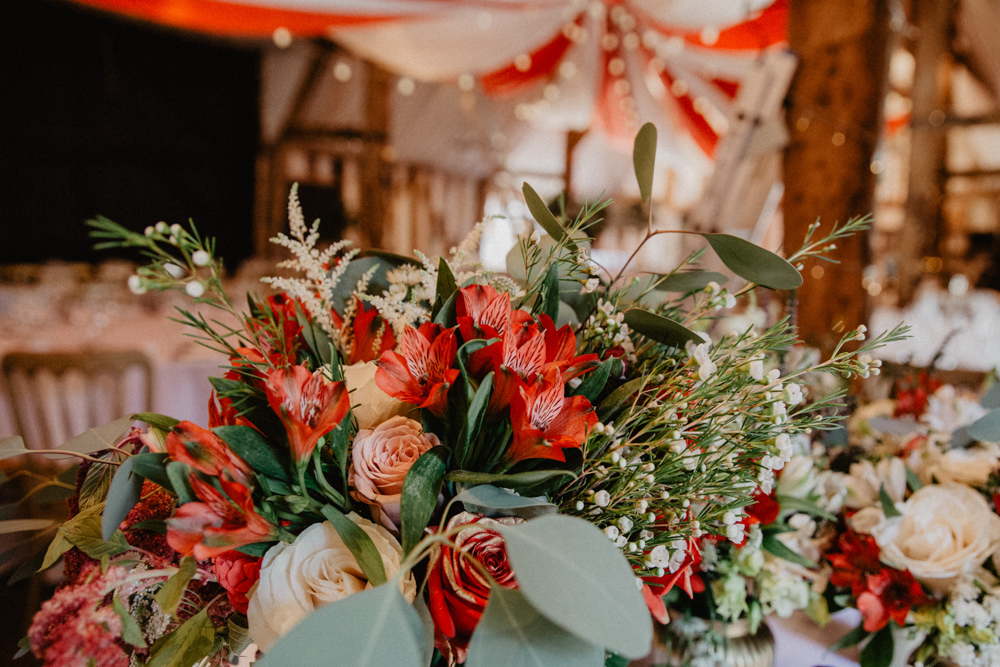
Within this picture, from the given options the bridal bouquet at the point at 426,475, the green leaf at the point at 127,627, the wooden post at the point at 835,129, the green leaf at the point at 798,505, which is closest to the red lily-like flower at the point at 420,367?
the bridal bouquet at the point at 426,475

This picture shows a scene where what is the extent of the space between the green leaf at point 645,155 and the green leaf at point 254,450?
39 centimetres

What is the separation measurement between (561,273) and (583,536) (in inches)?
11.9

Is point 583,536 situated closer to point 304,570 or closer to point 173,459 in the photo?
point 304,570

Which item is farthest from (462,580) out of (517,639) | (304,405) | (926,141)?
(926,141)

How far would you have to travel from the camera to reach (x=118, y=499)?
45 centimetres

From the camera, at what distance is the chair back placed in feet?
6.45

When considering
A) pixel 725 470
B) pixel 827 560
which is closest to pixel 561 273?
pixel 725 470

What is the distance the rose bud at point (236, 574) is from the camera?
48 centimetres

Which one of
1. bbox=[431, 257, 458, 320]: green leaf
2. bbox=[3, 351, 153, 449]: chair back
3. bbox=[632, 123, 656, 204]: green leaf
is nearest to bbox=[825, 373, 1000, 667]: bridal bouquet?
bbox=[632, 123, 656, 204]: green leaf

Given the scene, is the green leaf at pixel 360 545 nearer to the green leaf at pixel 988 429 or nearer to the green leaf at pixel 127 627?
the green leaf at pixel 127 627

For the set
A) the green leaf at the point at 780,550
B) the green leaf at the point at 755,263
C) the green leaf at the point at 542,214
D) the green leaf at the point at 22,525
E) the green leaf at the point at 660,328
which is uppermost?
the green leaf at the point at 542,214

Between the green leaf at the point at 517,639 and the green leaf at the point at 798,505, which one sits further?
the green leaf at the point at 798,505

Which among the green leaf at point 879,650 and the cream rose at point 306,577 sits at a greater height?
the cream rose at point 306,577

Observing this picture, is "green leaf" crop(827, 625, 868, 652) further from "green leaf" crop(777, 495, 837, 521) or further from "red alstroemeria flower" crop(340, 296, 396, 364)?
"red alstroemeria flower" crop(340, 296, 396, 364)
